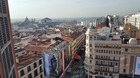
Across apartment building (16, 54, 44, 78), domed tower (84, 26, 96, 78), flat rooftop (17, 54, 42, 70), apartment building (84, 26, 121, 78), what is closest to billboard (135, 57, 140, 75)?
apartment building (84, 26, 121, 78)

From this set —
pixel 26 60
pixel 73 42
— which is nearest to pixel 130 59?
pixel 26 60

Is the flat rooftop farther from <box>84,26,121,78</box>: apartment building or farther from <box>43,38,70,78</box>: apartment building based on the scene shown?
<box>84,26,121,78</box>: apartment building

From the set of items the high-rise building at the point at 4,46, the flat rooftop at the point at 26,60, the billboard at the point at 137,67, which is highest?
the high-rise building at the point at 4,46

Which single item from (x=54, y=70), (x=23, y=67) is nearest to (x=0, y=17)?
(x=23, y=67)

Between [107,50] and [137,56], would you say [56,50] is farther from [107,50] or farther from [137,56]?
[137,56]

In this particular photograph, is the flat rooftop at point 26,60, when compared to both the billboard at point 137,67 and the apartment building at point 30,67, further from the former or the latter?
the billboard at point 137,67

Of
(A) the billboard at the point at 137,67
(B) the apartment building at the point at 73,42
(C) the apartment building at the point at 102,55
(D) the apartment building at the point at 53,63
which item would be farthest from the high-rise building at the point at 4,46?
(B) the apartment building at the point at 73,42

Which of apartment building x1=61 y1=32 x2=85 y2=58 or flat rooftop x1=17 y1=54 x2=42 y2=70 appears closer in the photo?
flat rooftop x1=17 y1=54 x2=42 y2=70

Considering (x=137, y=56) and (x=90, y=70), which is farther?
(x=90, y=70)
